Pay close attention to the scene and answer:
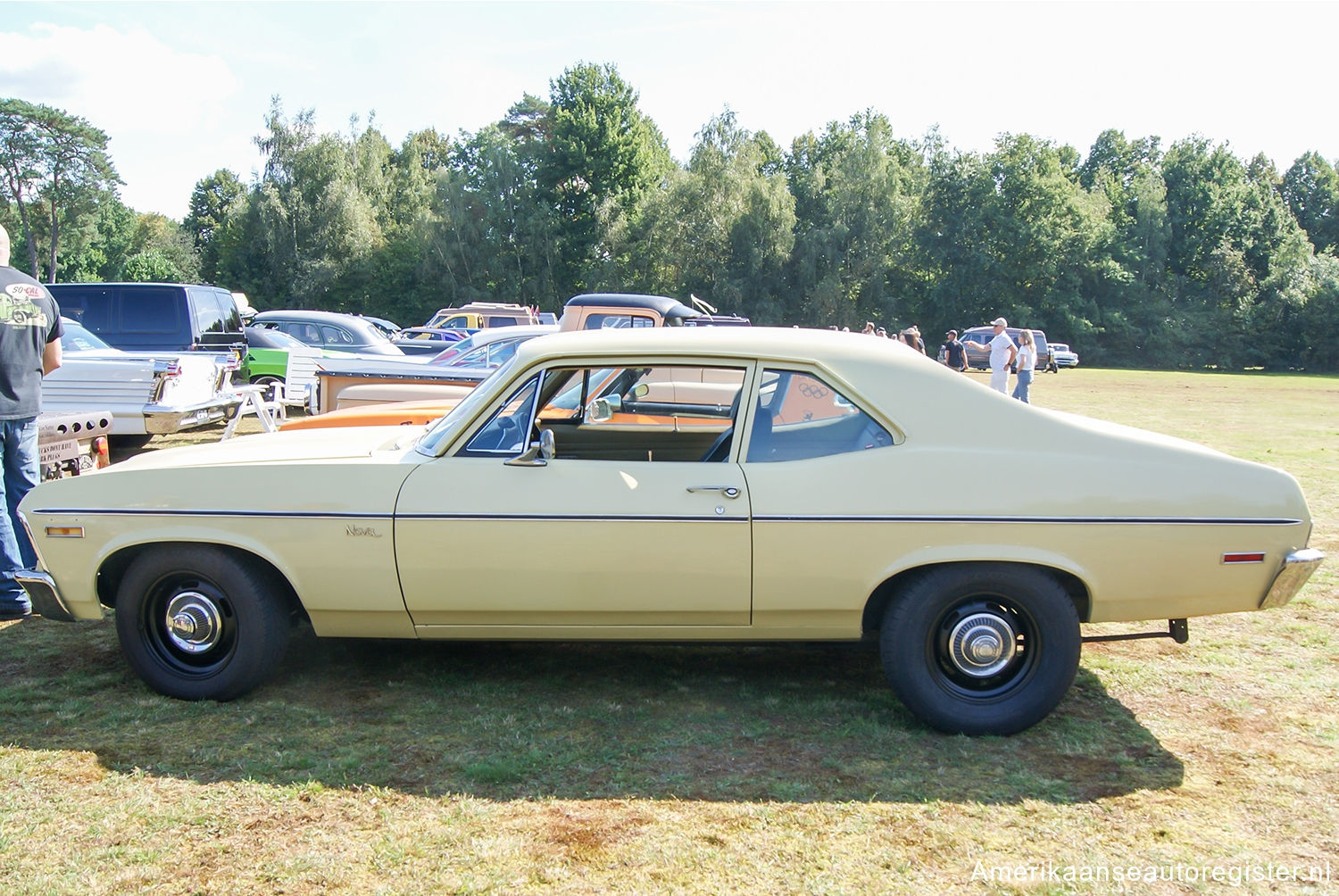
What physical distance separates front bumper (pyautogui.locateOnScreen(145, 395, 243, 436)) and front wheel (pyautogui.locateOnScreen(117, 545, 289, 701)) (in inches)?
252

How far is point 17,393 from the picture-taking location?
505 centimetres

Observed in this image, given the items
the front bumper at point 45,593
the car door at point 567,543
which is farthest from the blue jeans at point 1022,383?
the front bumper at point 45,593

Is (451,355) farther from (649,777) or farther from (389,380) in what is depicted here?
(649,777)

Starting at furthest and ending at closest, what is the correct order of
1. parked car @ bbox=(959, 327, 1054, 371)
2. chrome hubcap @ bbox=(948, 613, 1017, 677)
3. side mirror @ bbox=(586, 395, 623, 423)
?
parked car @ bbox=(959, 327, 1054, 371) < side mirror @ bbox=(586, 395, 623, 423) < chrome hubcap @ bbox=(948, 613, 1017, 677)

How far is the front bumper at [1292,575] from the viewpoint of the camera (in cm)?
366

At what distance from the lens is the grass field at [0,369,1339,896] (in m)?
2.92

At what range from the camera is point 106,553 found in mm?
3998

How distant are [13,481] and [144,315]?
27.8 ft

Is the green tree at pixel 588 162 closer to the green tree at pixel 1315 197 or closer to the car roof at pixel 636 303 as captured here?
the car roof at pixel 636 303

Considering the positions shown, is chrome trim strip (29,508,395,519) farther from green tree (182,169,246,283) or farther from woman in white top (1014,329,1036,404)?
green tree (182,169,246,283)

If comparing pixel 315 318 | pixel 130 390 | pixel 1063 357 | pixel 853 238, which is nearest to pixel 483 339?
pixel 130 390

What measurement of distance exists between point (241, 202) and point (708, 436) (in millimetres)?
51362

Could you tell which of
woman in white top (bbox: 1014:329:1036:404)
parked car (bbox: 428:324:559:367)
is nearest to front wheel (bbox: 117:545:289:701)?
parked car (bbox: 428:324:559:367)

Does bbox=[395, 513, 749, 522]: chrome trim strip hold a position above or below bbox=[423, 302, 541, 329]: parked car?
below
